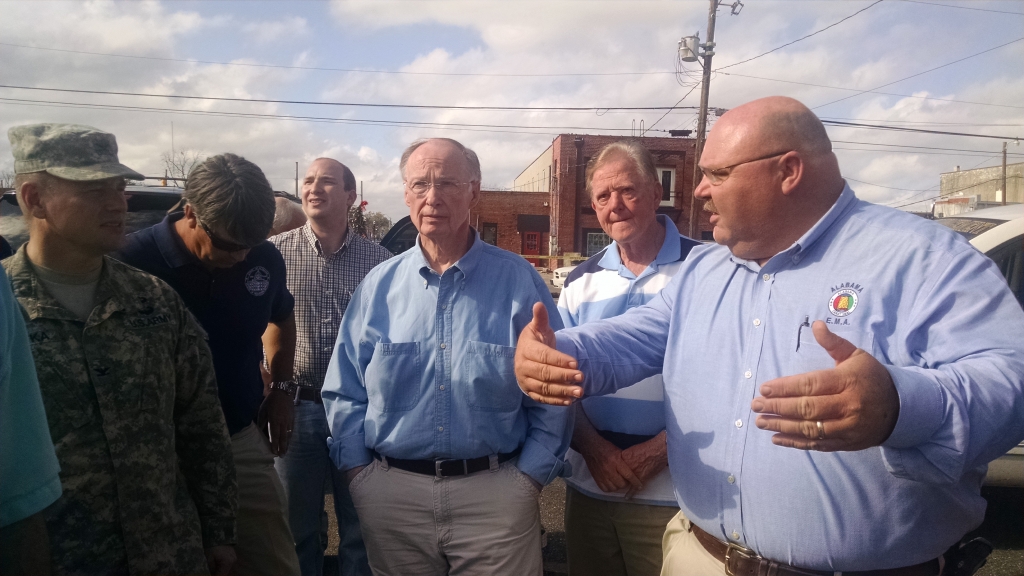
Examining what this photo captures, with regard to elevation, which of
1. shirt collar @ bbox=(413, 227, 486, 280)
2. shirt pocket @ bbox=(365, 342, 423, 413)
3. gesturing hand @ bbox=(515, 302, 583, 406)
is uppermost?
shirt collar @ bbox=(413, 227, 486, 280)

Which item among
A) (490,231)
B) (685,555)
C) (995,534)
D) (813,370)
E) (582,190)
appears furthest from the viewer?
(490,231)

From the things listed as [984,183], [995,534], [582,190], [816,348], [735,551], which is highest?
[984,183]

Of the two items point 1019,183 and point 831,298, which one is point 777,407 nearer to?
point 831,298

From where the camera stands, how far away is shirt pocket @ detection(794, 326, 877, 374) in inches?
62.5

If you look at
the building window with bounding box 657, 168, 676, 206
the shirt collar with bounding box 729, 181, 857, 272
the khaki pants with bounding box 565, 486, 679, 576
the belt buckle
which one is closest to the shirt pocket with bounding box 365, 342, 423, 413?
the khaki pants with bounding box 565, 486, 679, 576

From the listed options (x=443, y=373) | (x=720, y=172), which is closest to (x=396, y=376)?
(x=443, y=373)

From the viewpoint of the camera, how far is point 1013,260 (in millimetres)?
3514

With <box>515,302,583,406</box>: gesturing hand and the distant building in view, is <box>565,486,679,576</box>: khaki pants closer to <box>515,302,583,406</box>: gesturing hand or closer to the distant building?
<box>515,302,583,406</box>: gesturing hand

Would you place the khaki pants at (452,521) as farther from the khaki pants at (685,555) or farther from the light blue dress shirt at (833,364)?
the light blue dress shirt at (833,364)

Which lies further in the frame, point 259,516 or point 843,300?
point 259,516

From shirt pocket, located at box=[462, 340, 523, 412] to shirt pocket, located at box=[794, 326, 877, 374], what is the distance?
104 centimetres

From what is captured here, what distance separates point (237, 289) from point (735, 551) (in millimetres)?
2221

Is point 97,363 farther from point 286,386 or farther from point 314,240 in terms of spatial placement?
point 314,240

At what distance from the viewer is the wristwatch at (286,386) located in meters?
3.20
